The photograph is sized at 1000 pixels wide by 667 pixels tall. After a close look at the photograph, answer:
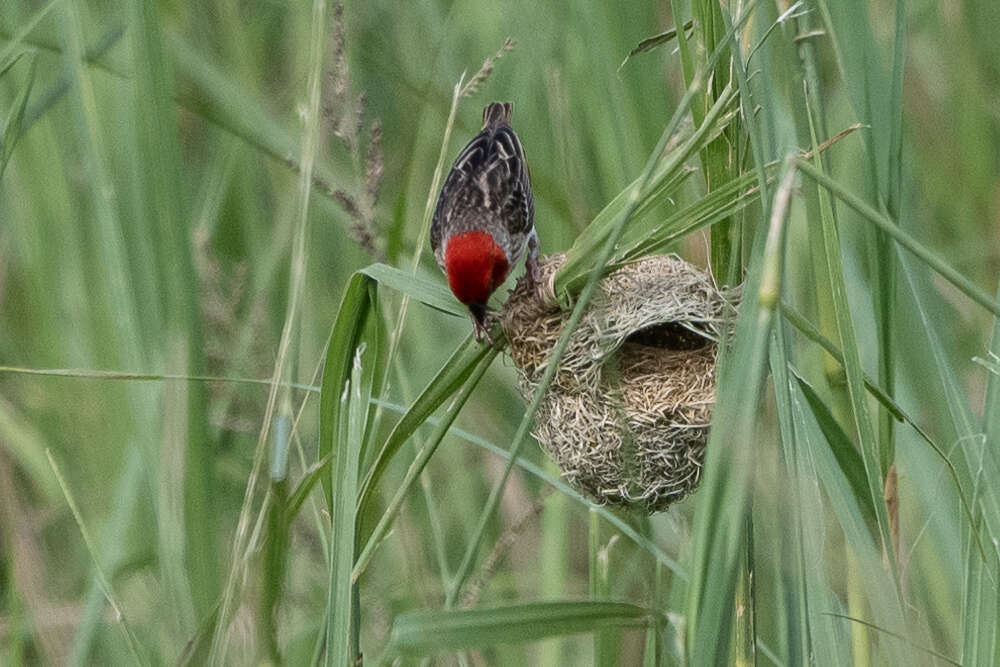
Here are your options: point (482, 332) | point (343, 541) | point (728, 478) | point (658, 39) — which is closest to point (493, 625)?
point (728, 478)

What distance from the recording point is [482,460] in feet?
14.0

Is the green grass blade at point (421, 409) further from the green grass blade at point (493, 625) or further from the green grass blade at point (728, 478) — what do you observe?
the green grass blade at point (728, 478)

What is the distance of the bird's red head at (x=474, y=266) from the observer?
2.97 metres

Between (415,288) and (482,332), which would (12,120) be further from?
(482,332)

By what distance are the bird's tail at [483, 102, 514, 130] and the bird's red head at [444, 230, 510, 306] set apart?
680 millimetres

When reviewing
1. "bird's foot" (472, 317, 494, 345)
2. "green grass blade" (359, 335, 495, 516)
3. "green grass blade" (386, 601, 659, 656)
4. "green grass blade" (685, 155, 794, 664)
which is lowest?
"green grass blade" (386, 601, 659, 656)

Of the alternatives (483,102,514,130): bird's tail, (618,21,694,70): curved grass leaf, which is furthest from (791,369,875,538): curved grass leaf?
(483,102,514,130): bird's tail

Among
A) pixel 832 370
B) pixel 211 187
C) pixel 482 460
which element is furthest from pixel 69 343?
pixel 832 370

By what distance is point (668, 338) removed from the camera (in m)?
2.71

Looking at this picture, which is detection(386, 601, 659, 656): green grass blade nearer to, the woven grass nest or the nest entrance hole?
the woven grass nest

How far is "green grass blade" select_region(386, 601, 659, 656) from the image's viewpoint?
1.31m

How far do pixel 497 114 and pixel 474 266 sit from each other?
109 centimetres

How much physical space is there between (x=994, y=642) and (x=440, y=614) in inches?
36.5

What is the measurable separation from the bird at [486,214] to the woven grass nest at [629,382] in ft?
1.31
